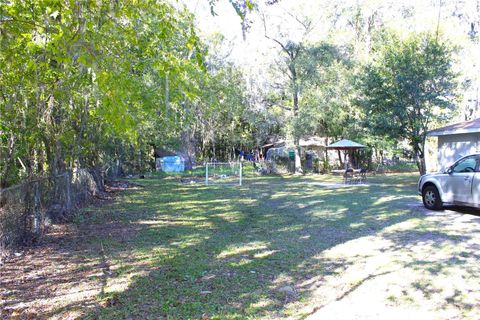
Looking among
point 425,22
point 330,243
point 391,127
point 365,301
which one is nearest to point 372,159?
point 425,22

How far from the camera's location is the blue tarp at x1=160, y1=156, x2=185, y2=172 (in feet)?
110

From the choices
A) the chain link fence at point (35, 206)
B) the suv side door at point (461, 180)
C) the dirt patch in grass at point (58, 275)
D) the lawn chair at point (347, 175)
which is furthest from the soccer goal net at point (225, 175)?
the dirt patch in grass at point (58, 275)

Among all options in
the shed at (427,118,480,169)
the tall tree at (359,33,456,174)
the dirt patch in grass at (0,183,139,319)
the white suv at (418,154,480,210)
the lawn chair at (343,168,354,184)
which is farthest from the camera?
the lawn chair at (343,168,354,184)

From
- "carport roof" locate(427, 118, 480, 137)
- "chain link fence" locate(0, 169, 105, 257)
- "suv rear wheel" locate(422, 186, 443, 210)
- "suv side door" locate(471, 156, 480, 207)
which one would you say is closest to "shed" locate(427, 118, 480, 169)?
"carport roof" locate(427, 118, 480, 137)

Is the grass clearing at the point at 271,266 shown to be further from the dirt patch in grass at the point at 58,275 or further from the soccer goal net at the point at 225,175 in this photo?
the soccer goal net at the point at 225,175

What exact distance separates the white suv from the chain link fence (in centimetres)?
944

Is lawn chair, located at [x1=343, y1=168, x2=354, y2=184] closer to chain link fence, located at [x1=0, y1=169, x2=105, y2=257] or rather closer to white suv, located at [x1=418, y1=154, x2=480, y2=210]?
white suv, located at [x1=418, y1=154, x2=480, y2=210]

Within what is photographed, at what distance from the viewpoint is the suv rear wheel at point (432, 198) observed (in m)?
10.5

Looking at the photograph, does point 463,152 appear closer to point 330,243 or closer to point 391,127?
point 391,127

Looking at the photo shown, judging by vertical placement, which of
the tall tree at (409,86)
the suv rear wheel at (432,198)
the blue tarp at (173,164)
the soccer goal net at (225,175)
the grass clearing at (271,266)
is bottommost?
the grass clearing at (271,266)

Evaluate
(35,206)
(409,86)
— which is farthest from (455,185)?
(35,206)

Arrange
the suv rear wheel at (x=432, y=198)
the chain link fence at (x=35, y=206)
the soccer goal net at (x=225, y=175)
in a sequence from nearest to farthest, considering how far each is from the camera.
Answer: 1. the chain link fence at (x=35, y=206)
2. the suv rear wheel at (x=432, y=198)
3. the soccer goal net at (x=225, y=175)

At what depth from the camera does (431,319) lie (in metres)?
3.87

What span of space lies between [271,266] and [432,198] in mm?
6692
